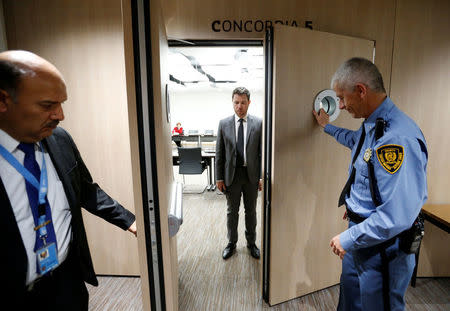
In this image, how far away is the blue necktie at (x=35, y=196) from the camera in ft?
2.71

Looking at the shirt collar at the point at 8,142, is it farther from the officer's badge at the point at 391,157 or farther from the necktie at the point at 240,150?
the necktie at the point at 240,150

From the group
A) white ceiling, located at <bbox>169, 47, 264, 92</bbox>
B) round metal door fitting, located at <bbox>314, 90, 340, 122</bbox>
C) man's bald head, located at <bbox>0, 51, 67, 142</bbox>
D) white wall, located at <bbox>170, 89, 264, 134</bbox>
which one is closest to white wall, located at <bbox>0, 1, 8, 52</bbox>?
man's bald head, located at <bbox>0, 51, 67, 142</bbox>

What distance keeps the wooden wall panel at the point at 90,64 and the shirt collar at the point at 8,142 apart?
1.21m

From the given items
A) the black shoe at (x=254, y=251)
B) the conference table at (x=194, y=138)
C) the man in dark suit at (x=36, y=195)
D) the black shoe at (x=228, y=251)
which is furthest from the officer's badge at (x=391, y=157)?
the conference table at (x=194, y=138)

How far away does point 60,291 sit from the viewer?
938mm

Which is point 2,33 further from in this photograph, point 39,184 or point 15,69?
point 39,184

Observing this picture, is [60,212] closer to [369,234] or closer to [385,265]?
[369,234]

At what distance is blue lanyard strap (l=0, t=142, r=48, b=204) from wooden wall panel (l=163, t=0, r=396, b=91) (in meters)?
1.43

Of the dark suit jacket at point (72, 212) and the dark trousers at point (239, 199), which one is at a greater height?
the dark suit jacket at point (72, 212)

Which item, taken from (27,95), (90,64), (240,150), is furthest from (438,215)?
(90,64)

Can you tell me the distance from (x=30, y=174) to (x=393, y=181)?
1.43 metres

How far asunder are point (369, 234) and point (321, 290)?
4.14 ft

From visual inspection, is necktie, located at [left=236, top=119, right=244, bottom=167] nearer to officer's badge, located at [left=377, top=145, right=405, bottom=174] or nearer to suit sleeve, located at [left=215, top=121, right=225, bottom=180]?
suit sleeve, located at [left=215, top=121, right=225, bottom=180]

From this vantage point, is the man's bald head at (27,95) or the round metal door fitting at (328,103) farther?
the round metal door fitting at (328,103)
